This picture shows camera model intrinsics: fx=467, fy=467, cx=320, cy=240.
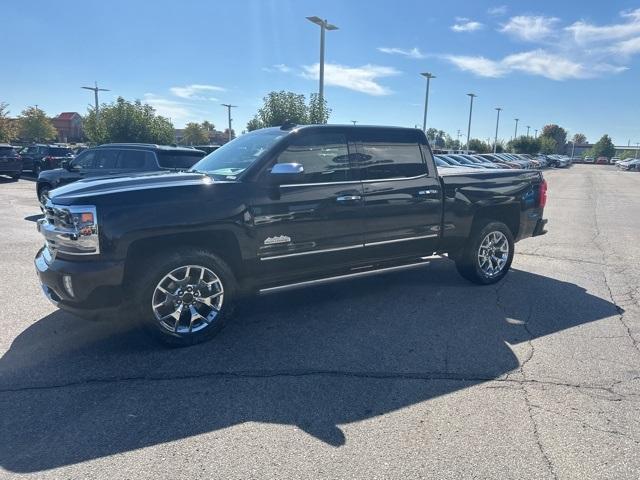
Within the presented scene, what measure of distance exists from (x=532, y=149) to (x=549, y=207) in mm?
66035

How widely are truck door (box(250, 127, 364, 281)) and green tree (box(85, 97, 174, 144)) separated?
25.6 m

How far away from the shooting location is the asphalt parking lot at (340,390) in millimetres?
2725

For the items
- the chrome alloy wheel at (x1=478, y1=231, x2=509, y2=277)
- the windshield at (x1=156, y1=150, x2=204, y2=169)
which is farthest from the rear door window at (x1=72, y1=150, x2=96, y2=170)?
the chrome alloy wheel at (x1=478, y1=231, x2=509, y2=277)

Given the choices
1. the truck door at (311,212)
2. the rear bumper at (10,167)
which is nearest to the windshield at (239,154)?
the truck door at (311,212)

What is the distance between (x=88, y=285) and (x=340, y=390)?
2.15m

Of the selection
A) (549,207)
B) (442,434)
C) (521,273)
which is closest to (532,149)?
(549,207)

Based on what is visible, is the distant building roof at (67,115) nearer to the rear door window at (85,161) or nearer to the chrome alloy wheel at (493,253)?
the rear door window at (85,161)

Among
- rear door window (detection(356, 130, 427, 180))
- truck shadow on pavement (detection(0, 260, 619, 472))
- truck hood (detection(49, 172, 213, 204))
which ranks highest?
rear door window (detection(356, 130, 427, 180))

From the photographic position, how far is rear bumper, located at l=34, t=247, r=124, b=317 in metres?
3.70

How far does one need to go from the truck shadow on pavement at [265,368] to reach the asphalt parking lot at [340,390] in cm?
2

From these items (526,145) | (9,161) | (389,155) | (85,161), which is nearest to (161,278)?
(389,155)

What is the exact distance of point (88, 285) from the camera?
12.2 ft

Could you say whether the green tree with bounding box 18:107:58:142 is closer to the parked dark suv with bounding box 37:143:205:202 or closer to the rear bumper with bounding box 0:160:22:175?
the rear bumper with bounding box 0:160:22:175

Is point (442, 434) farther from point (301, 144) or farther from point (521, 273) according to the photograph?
point (521, 273)
